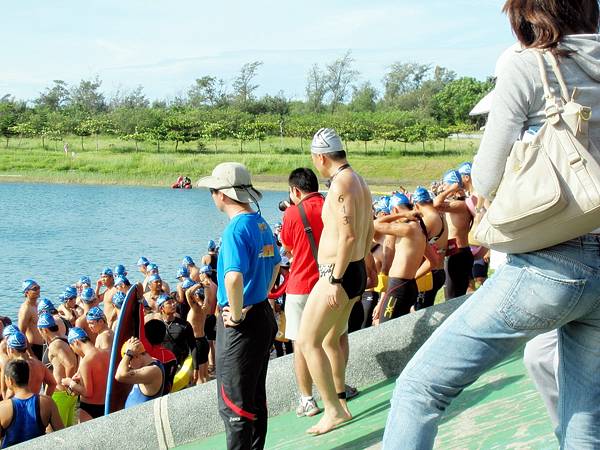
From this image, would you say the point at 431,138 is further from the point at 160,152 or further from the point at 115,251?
the point at 115,251

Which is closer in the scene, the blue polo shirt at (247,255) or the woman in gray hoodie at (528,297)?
the woman in gray hoodie at (528,297)

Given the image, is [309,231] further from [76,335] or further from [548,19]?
[76,335]

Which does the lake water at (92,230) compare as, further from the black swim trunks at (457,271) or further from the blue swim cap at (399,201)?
the blue swim cap at (399,201)

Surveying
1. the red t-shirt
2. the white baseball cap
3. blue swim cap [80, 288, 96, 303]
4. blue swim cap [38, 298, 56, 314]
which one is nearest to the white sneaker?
the red t-shirt

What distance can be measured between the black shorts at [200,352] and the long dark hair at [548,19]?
8.76m

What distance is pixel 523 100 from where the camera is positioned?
231 centimetres

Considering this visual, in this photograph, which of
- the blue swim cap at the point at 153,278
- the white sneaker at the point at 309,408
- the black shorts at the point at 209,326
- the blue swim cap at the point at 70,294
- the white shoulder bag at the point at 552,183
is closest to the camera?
the white shoulder bag at the point at 552,183

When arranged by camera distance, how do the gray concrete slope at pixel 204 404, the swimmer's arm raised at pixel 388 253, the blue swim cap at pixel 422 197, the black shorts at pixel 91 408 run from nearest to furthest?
the gray concrete slope at pixel 204 404 < the black shorts at pixel 91 408 < the blue swim cap at pixel 422 197 < the swimmer's arm raised at pixel 388 253

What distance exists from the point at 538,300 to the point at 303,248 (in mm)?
3562

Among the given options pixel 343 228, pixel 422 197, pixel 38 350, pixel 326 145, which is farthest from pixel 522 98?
pixel 38 350

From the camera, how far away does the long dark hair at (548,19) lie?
7.81ft

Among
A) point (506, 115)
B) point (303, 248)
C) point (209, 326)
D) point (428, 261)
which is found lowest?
point (209, 326)

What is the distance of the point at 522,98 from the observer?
2.31m

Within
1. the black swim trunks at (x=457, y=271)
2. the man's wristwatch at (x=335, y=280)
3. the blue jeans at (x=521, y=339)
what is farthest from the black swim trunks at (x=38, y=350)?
the blue jeans at (x=521, y=339)
